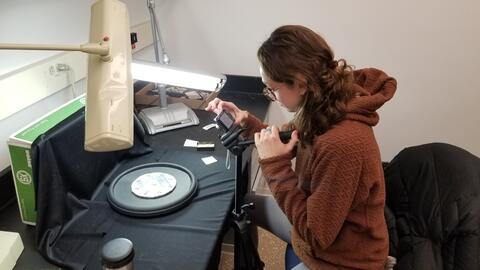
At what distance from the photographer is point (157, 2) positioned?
209 cm

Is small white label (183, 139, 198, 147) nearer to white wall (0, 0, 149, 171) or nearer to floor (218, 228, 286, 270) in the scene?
white wall (0, 0, 149, 171)

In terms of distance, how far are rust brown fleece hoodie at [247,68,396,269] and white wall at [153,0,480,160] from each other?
0.95 metres

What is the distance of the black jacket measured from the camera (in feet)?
3.16

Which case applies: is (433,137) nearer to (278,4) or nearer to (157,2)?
(278,4)

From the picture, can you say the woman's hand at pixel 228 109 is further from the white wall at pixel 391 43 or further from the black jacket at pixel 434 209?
the white wall at pixel 391 43

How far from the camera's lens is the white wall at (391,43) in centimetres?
188

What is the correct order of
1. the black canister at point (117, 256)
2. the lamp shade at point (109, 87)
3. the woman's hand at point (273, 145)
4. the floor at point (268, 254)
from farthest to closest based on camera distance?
the floor at point (268, 254)
the woman's hand at point (273, 145)
the black canister at point (117, 256)
the lamp shade at point (109, 87)

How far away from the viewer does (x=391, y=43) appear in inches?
76.9

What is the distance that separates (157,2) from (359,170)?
1.66m

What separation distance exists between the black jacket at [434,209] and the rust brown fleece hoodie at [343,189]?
104mm

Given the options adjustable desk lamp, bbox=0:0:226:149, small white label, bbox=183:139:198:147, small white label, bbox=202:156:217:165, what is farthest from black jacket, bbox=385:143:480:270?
adjustable desk lamp, bbox=0:0:226:149

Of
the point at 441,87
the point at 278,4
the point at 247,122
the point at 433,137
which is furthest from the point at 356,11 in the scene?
the point at 247,122

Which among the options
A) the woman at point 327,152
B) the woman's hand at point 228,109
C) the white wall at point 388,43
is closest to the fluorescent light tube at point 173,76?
the woman's hand at point 228,109

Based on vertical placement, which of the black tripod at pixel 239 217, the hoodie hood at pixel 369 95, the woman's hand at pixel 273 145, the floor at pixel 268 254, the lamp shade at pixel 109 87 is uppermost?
the lamp shade at pixel 109 87
